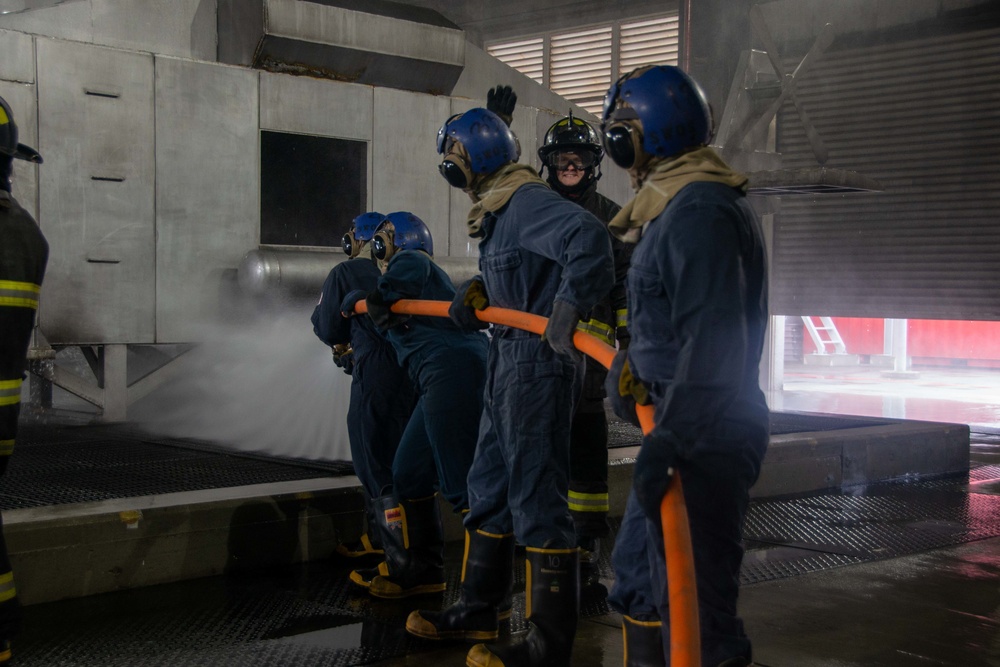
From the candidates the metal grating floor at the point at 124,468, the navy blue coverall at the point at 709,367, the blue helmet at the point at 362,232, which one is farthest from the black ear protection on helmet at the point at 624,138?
the metal grating floor at the point at 124,468

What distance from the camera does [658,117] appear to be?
2484 millimetres

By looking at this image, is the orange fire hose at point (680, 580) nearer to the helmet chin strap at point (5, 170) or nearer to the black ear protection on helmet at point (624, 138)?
the black ear protection on helmet at point (624, 138)

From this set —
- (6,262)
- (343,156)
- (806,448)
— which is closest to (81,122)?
(343,156)

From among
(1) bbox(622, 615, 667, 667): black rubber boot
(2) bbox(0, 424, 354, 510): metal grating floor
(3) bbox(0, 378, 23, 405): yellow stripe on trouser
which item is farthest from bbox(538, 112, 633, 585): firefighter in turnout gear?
(3) bbox(0, 378, 23, 405): yellow stripe on trouser

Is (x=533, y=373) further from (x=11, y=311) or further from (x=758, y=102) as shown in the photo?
(x=758, y=102)

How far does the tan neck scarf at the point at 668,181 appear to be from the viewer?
2363 millimetres

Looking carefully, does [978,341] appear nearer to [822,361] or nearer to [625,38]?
[822,361]

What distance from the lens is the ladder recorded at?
1975 centimetres

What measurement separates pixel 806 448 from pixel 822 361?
13.3 m

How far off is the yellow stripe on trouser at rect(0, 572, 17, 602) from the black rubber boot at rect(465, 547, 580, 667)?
4.73ft

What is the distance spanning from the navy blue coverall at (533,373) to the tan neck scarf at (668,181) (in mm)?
471

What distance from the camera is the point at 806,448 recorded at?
7.07m

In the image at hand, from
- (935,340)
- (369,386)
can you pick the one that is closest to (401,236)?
(369,386)

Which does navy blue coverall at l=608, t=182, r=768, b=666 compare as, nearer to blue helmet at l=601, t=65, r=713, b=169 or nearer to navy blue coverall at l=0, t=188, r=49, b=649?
blue helmet at l=601, t=65, r=713, b=169
